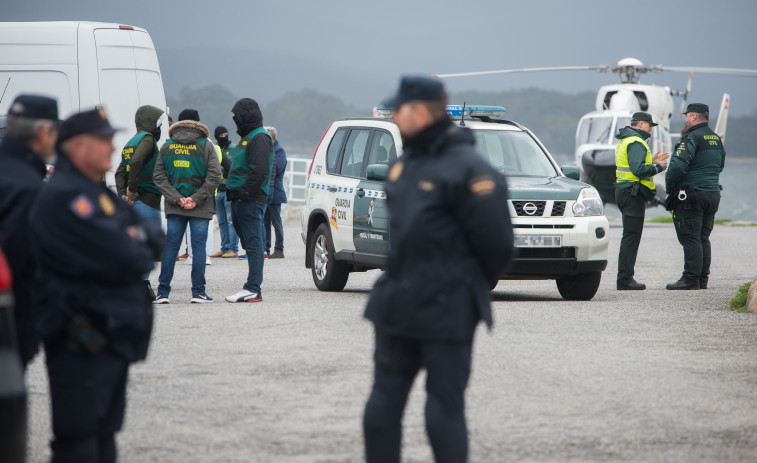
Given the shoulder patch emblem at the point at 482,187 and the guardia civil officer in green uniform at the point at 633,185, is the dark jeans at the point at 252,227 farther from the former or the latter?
the shoulder patch emblem at the point at 482,187

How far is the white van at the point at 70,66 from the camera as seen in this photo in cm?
1311

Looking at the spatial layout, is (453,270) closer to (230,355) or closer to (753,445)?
(753,445)

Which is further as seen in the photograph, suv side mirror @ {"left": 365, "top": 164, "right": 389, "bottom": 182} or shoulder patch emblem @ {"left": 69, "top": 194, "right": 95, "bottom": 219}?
Result: suv side mirror @ {"left": 365, "top": 164, "right": 389, "bottom": 182}

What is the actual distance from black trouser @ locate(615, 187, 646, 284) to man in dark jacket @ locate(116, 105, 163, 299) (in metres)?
5.53

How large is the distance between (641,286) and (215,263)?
658cm

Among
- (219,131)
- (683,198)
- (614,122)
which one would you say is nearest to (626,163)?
(683,198)

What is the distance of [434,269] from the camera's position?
13.4 ft

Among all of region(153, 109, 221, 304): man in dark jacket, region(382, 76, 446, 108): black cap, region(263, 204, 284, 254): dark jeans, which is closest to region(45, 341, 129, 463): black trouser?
region(382, 76, 446, 108): black cap

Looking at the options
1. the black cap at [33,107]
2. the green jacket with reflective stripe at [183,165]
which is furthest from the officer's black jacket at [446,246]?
the green jacket with reflective stripe at [183,165]

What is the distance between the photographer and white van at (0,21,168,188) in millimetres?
13109

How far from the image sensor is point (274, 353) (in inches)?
317

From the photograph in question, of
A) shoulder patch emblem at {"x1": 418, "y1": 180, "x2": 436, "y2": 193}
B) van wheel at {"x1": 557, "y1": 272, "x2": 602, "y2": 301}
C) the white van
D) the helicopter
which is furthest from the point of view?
the helicopter

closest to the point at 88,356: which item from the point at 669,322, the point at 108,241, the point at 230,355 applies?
the point at 108,241

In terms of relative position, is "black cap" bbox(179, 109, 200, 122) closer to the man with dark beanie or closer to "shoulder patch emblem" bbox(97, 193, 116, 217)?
the man with dark beanie
